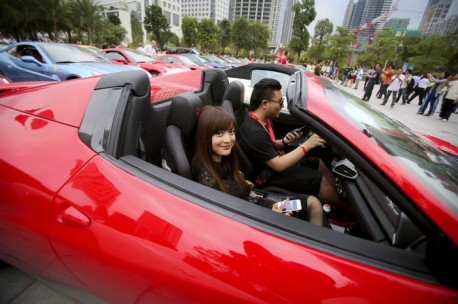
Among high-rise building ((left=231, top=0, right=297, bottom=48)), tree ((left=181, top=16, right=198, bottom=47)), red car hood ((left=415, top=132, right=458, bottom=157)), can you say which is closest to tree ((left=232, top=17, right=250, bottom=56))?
tree ((left=181, top=16, right=198, bottom=47))

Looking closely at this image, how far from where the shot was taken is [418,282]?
75cm

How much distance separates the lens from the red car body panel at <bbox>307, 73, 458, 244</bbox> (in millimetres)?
752

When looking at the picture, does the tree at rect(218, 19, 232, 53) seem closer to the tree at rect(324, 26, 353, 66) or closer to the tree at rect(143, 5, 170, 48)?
the tree at rect(143, 5, 170, 48)

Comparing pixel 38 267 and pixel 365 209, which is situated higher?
Result: pixel 365 209

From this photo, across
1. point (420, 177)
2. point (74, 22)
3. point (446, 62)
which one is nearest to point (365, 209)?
point (420, 177)

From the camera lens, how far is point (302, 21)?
3241 centimetres

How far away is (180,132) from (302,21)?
3647 centimetres

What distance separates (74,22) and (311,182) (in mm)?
38476

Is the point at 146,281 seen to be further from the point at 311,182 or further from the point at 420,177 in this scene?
the point at 311,182

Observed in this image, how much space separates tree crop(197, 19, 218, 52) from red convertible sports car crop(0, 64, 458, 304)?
51.6 metres

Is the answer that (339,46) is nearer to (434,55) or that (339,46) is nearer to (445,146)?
(434,55)

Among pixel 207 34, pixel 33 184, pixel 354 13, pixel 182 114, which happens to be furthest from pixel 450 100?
pixel 354 13

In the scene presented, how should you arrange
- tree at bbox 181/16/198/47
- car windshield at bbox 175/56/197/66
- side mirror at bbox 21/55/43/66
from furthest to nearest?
tree at bbox 181/16/198/47 → car windshield at bbox 175/56/197/66 → side mirror at bbox 21/55/43/66

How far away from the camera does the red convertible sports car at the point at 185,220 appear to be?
781 mm
